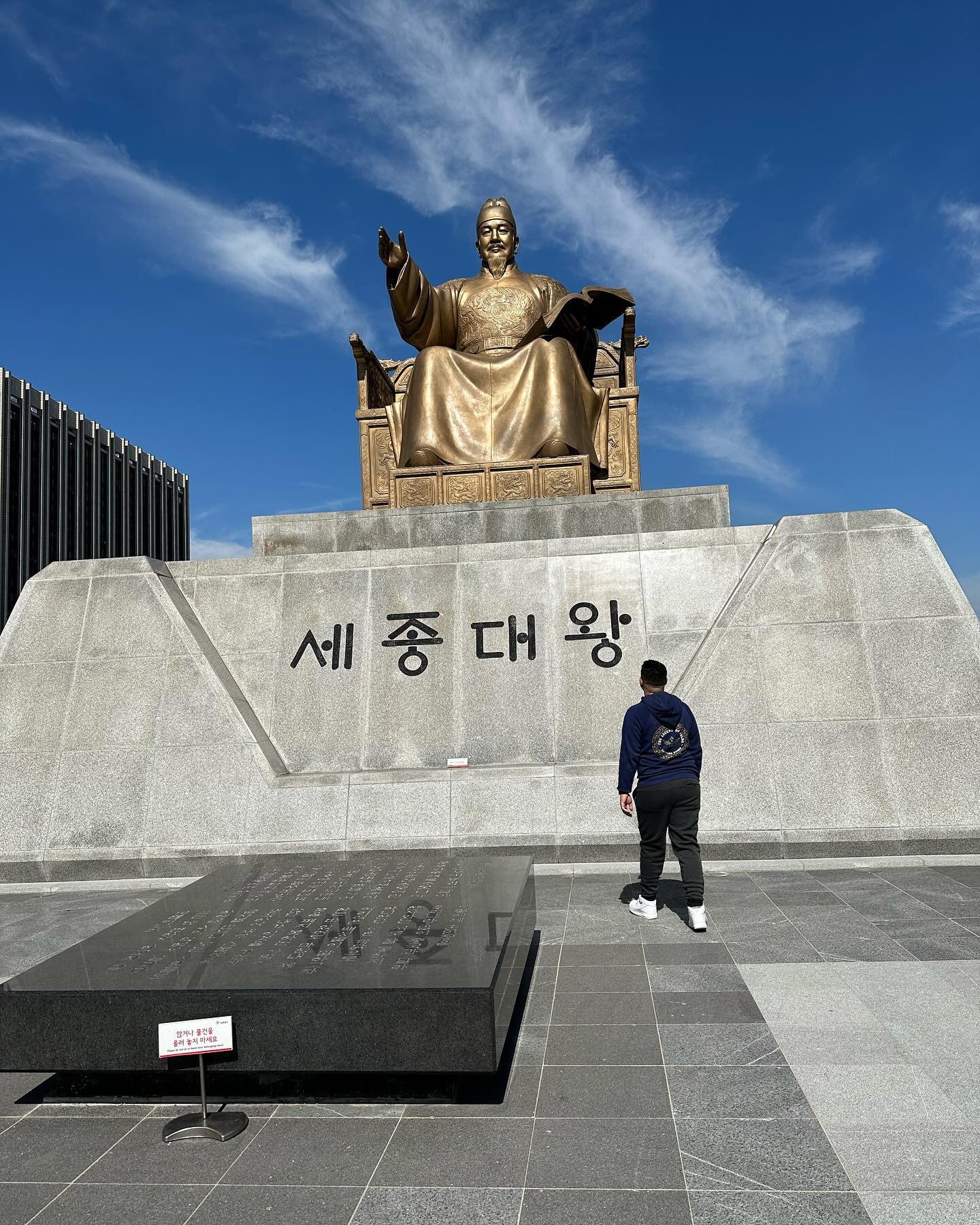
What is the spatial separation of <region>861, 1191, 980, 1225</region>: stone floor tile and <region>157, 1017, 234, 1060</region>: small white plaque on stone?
6.36ft

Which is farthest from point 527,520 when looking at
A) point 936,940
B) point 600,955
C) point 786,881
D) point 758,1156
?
point 758,1156

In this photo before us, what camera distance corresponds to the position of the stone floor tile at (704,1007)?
13.0 feet

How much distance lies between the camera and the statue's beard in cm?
1267

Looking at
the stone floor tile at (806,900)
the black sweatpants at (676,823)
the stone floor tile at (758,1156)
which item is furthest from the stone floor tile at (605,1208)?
the stone floor tile at (806,900)

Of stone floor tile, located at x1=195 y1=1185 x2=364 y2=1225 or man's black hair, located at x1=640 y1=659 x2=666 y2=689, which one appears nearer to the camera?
stone floor tile, located at x1=195 y1=1185 x2=364 y2=1225

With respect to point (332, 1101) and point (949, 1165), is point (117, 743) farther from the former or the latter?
point (949, 1165)

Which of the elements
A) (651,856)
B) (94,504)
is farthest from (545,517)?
(94,504)

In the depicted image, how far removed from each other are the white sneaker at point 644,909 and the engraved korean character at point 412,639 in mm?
3378

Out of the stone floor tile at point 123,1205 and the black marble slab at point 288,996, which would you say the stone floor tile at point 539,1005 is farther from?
the stone floor tile at point 123,1205

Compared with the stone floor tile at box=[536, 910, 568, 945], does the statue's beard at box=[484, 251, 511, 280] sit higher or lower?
higher

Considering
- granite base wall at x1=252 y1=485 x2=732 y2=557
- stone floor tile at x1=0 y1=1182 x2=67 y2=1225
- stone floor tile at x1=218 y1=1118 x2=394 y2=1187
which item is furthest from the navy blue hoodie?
granite base wall at x1=252 y1=485 x2=732 y2=557

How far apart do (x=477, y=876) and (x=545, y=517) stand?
5414 millimetres

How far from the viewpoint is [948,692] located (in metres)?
7.73

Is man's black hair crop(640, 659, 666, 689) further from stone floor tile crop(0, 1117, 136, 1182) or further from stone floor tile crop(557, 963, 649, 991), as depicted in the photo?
stone floor tile crop(0, 1117, 136, 1182)
